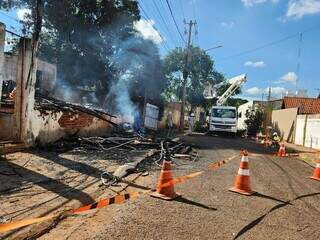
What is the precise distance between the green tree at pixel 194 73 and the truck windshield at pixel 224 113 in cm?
2849

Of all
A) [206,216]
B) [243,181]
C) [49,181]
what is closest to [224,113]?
[243,181]

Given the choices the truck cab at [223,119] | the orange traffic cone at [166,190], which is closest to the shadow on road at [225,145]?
the truck cab at [223,119]

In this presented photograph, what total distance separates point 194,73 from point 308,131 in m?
36.7

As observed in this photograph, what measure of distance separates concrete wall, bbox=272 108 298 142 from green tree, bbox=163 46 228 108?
23.7 meters

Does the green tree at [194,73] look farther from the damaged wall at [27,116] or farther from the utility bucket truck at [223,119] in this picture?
the damaged wall at [27,116]

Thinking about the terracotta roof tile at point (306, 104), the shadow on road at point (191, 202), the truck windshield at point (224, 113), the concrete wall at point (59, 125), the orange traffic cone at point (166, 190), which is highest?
the terracotta roof tile at point (306, 104)

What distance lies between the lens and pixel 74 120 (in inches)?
668

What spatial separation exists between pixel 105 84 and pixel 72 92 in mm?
4637

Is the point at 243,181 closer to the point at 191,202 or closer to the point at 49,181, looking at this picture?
the point at 191,202

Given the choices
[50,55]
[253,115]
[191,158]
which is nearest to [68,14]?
[50,55]

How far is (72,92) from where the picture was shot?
119ft

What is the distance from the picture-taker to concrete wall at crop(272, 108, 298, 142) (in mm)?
36272

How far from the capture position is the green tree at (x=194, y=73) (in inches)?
2621

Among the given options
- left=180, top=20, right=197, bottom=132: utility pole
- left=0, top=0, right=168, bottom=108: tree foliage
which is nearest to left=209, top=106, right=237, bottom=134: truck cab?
left=180, top=20, right=197, bottom=132: utility pole
